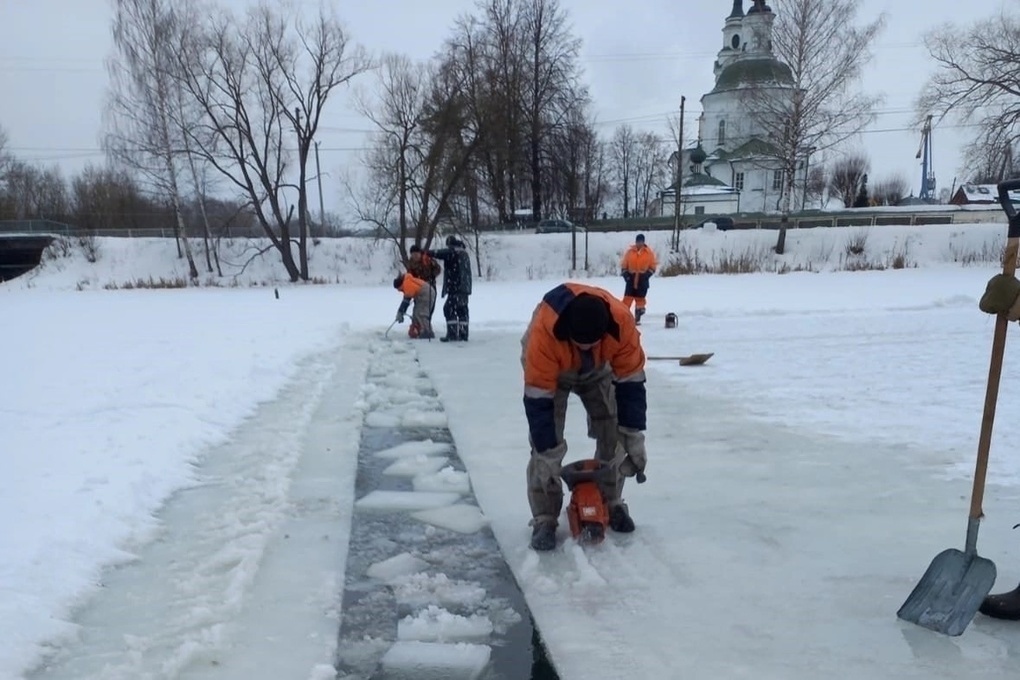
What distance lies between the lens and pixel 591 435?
380 centimetres

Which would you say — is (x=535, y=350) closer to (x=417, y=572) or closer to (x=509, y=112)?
(x=417, y=572)

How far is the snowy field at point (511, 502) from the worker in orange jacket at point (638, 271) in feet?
5.97

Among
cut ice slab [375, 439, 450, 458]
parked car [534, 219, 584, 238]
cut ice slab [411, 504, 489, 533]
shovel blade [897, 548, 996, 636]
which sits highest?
parked car [534, 219, 584, 238]

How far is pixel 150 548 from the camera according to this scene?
3664 mm

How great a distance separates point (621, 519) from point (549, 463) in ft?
1.90

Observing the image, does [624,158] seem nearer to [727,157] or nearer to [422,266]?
[727,157]

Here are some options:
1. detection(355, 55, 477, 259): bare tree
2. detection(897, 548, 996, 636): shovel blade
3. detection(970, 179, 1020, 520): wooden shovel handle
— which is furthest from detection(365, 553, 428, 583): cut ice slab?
detection(355, 55, 477, 259): bare tree

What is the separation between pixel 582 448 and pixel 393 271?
83.7 ft

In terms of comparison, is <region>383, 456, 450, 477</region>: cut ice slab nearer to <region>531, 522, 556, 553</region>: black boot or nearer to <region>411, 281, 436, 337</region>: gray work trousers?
<region>531, 522, 556, 553</region>: black boot

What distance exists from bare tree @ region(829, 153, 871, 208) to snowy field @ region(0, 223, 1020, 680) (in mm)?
58811

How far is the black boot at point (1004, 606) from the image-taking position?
281 centimetres

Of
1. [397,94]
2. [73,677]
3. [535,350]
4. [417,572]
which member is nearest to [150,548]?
[73,677]

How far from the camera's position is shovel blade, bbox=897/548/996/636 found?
2693 mm

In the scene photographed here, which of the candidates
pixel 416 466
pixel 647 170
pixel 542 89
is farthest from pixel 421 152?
pixel 647 170
